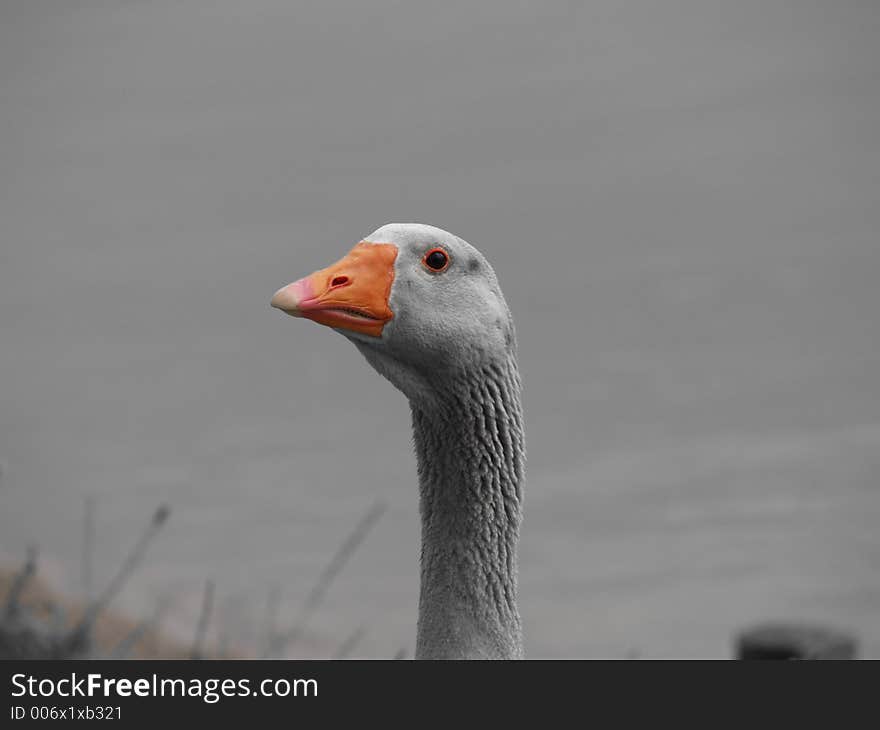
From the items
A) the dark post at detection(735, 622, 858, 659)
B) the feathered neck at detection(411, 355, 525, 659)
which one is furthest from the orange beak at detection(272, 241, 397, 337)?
the dark post at detection(735, 622, 858, 659)

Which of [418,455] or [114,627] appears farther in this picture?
[114,627]

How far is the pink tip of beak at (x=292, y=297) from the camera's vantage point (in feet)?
14.5

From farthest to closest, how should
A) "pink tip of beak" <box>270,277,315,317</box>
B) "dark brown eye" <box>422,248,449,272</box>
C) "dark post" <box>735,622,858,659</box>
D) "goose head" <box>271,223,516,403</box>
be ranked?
"dark post" <box>735,622,858,659</box> < "dark brown eye" <box>422,248,449,272</box> < "goose head" <box>271,223,516,403</box> < "pink tip of beak" <box>270,277,315,317</box>

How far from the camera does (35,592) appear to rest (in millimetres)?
7988

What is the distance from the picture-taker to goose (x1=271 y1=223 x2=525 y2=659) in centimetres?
464

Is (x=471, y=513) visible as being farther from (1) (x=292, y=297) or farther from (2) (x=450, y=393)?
(1) (x=292, y=297)

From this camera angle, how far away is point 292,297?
4457 millimetres

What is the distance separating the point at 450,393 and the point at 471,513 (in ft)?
1.46

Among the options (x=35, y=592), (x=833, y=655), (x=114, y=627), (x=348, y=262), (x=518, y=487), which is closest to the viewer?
(x=348, y=262)

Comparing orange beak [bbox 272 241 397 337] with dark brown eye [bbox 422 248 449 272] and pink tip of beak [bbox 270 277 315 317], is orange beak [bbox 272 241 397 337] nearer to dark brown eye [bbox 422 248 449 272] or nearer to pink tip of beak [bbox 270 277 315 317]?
pink tip of beak [bbox 270 277 315 317]
